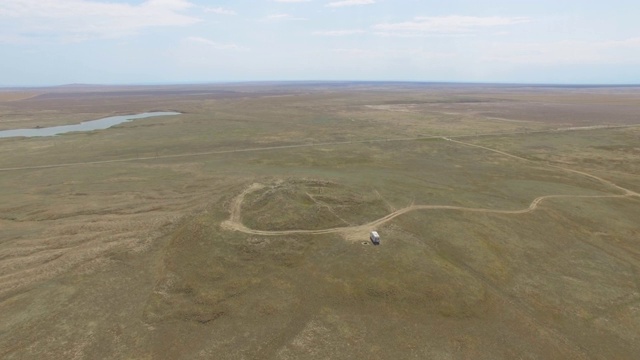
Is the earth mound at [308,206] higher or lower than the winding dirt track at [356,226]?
higher

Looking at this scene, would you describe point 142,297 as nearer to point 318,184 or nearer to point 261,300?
point 261,300

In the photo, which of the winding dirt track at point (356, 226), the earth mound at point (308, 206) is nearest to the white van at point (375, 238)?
the winding dirt track at point (356, 226)

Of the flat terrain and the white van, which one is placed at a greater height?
the white van


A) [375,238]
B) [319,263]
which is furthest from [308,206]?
[319,263]

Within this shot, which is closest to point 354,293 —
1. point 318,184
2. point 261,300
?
point 261,300

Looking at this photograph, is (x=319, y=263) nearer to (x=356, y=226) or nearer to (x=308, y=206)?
(x=356, y=226)

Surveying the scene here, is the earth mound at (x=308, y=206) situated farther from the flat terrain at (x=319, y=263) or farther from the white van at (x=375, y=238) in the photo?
the white van at (x=375, y=238)

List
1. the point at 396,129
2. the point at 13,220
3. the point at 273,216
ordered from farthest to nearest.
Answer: the point at 396,129
the point at 13,220
the point at 273,216

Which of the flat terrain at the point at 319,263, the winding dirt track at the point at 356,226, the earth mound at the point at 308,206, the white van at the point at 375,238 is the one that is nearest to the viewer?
the flat terrain at the point at 319,263

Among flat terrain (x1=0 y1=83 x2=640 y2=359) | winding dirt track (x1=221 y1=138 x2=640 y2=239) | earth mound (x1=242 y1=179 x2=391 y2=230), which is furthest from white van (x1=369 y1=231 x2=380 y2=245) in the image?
earth mound (x1=242 y1=179 x2=391 y2=230)

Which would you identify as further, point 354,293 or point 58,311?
point 354,293

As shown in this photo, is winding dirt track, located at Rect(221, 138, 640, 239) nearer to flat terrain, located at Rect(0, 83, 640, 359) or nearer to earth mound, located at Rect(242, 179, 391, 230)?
flat terrain, located at Rect(0, 83, 640, 359)
